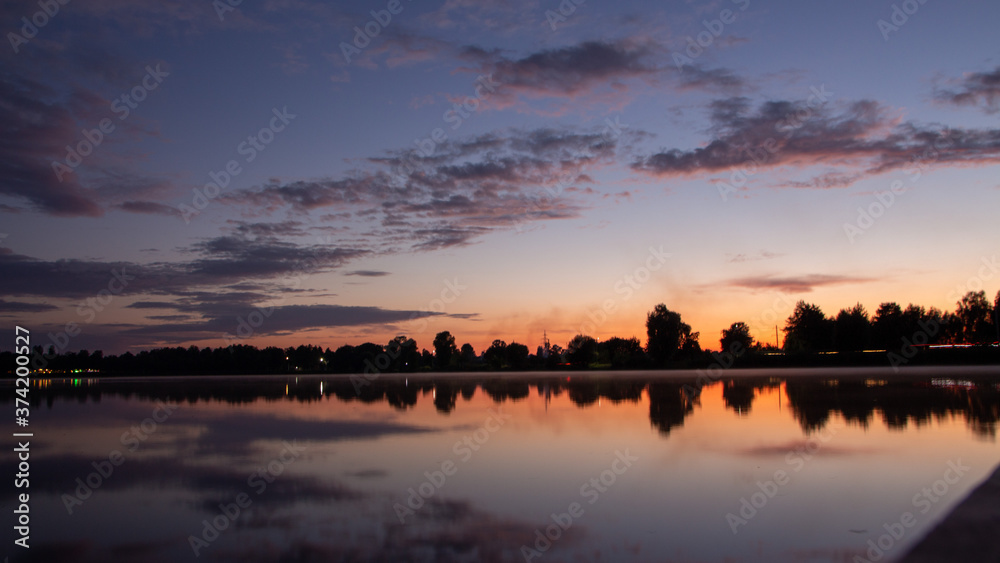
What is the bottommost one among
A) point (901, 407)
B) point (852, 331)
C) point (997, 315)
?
point (901, 407)

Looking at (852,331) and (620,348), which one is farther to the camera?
(620,348)

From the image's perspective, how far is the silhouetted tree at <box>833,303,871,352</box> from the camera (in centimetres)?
12181

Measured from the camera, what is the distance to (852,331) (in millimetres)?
122938

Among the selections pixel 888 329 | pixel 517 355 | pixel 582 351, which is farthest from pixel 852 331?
pixel 517 355

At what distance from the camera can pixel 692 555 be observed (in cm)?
769

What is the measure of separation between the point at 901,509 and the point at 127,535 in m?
11.1

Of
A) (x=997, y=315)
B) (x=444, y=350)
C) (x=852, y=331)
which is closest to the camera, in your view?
(x=997, y=315)

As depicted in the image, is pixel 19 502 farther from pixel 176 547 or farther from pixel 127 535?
pixel 176 547

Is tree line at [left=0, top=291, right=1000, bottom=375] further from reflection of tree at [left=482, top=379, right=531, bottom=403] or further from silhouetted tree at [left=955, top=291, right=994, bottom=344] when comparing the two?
reflection of tree at [left=482, top=379, right=531, bottom=403]

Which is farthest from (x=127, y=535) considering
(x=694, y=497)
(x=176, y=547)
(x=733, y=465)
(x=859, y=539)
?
(x=733, y=465)

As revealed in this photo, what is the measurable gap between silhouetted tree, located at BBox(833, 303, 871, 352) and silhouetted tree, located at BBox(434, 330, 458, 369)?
105 m

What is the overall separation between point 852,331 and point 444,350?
11064 cm

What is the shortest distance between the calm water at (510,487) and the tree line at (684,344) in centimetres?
10663

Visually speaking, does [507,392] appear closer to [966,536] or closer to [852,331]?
[966,536]
